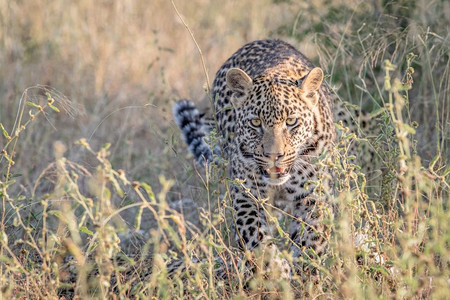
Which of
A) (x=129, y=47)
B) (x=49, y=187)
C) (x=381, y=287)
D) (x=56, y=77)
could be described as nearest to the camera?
(x=381, y=287)

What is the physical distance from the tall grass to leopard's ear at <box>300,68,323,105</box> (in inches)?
13.0

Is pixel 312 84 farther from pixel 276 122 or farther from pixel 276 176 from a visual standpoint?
pixel 276 176

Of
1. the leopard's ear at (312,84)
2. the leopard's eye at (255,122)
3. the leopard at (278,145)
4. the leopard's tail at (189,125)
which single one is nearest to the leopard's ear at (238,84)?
the leopard at (278,145)

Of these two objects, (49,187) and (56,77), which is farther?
(56,77)

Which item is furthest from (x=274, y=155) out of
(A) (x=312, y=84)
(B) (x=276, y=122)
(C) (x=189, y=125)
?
(C) (x=189, y=125)

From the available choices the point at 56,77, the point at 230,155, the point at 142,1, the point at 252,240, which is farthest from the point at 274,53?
the point at 142,1

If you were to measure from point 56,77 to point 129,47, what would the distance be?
139 cm

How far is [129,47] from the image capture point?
1134cm

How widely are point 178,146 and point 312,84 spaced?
9.13 feet

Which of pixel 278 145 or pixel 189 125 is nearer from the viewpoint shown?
pixel 278 145

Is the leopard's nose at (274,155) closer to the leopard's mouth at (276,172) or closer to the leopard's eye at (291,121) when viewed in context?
the leopard's mouth at (276,172)

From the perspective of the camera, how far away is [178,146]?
326 inches

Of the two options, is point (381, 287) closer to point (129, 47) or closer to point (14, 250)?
point (14, 250)

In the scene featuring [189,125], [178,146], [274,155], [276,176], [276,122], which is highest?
[276,122]
